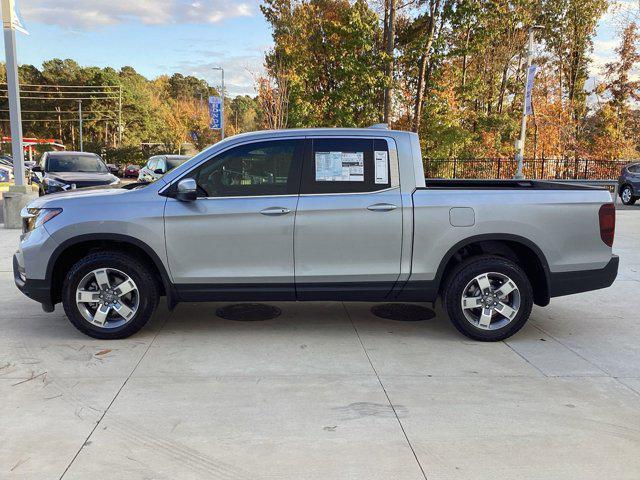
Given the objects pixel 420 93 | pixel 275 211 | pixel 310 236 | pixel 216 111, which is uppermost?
pixel 420 93

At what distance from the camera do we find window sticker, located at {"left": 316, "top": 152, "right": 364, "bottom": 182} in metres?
4.99

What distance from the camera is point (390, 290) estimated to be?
5043 millimetres

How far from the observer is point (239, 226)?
16.0 ft

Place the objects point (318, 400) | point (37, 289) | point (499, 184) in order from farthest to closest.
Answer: point (499, 184), point (37, 289), point (318, 400)

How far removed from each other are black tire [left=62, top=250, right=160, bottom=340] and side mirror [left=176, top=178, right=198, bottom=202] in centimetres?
76

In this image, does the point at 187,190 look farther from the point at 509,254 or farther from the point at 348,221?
the point at 509,254

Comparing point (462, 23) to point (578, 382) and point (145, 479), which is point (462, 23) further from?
point (145, 479)

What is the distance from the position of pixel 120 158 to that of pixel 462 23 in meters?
52.4

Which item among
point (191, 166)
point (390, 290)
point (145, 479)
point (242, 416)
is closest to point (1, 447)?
point (145, 479)

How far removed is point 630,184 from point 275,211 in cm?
1898

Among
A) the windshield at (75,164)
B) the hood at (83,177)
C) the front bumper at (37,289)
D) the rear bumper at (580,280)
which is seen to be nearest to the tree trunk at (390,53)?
the windshield at (75,164)

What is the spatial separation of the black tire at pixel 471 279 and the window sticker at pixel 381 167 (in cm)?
107

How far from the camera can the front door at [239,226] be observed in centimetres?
488

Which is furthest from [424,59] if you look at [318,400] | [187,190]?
[318,400]
